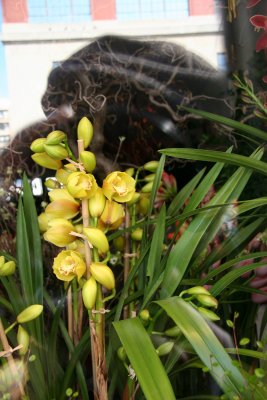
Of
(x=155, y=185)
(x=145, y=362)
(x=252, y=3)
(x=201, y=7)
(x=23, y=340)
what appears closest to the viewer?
(x=145, y=362)

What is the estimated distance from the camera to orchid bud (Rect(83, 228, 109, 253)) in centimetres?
49

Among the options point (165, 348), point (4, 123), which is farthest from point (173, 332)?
point (4, 123)

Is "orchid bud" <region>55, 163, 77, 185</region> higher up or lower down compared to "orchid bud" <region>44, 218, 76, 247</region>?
higher up

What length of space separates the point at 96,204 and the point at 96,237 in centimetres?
4

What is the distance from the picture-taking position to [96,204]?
505 millimetres

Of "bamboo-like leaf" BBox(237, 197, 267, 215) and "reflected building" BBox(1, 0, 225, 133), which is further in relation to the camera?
"reflected building" BBox(1, 0, 225, 133)

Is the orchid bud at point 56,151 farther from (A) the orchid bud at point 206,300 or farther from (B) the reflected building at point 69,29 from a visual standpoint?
(B) the reflected building at point 69,29

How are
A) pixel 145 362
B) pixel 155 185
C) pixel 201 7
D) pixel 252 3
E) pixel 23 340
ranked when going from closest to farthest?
pixel 145 362 → pixel 23 340 → pixel 155 185 → pixel 252 3 → pixel 201 7

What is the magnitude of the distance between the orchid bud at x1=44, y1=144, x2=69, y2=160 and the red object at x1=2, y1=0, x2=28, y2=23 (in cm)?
41

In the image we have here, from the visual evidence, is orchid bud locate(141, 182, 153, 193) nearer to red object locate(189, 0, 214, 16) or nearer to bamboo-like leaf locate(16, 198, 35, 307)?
bamboo-like leaf locate(16, 198, 35, 307)

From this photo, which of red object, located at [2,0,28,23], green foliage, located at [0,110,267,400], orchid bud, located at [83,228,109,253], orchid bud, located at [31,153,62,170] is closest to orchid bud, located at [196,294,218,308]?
green foliage, located at [0,110,267,400]

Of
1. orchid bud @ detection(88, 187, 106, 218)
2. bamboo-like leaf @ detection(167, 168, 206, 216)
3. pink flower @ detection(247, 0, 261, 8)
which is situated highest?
pink flower @ detection(247, 0, 261, 8)

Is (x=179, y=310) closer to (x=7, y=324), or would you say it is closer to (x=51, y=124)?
(x=7, y=324)

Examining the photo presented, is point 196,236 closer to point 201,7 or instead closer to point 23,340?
point 23,340
